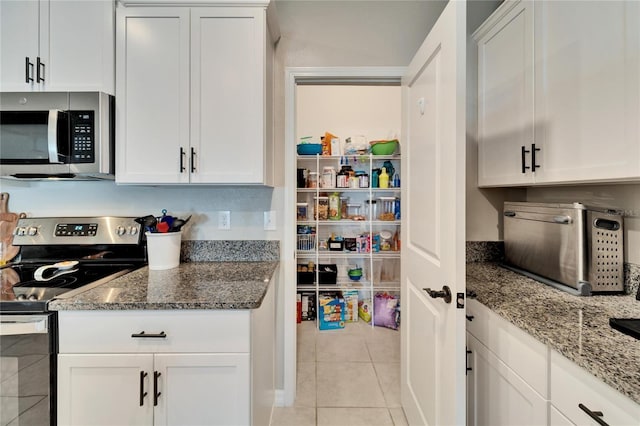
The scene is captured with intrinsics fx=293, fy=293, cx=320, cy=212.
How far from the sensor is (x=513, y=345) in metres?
1.03

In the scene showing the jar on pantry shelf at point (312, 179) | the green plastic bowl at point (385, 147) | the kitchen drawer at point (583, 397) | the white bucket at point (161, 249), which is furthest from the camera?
the jar on pantry shelf at point (312, 179)

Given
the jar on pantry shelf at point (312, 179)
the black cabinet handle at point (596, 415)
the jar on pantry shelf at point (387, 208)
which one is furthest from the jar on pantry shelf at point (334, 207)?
the black cabinet handle at point (596, 415)

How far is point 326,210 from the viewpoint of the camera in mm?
3102

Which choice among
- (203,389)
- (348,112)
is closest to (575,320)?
(203,389)

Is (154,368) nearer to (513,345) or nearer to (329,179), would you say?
(513,345)

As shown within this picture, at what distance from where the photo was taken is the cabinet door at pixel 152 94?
1.42 metres

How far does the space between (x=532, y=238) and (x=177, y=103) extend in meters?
1.89

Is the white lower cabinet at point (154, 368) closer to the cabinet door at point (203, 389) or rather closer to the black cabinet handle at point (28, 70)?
the cabinet door at point (203, 389)

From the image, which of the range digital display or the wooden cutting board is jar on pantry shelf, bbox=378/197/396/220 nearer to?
the range digital display

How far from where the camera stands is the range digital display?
166 cm

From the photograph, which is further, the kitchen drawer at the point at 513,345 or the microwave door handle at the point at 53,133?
the microwave door handle at the point at 53,133

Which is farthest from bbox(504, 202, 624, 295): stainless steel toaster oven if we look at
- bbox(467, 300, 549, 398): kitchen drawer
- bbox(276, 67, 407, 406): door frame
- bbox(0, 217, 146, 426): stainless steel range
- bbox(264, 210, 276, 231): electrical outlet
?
bbox(0, 217, 146, 426): stainless steel range

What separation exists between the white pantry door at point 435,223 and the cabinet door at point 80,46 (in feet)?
4.95

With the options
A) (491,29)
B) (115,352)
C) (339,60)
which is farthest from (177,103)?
(491,29)
